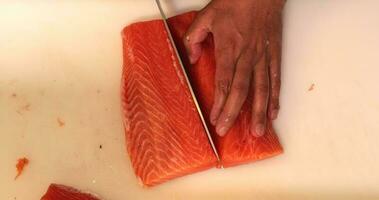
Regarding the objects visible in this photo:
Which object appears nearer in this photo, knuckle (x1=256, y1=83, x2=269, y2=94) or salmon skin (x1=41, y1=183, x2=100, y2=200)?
salmon skin (x1=41, y1=183, x2=100, y2=200)

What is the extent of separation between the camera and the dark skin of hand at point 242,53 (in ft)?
6.19

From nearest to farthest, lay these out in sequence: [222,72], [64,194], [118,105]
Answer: [64,194] → [222,72] → [118,105]

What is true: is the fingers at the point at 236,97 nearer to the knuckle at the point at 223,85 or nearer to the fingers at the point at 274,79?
the knuckle at the point at 223,85

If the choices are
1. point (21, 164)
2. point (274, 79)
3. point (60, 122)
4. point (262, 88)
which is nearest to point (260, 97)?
point (262, 88)

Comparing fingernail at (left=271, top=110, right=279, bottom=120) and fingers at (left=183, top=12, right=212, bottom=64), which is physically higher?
fingers at (left=183, top=12, right=212, bottom=64)

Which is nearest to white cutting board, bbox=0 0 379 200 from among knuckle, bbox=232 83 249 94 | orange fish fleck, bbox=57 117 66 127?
orange fish fleck, bbox=57 117 66 127

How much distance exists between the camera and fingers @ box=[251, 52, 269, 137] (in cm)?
188

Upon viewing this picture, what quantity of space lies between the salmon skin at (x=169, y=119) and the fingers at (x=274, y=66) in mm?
78

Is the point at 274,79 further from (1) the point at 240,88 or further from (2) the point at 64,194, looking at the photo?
(2) the point at 64,194

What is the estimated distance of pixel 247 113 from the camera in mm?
1937

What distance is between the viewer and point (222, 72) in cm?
193

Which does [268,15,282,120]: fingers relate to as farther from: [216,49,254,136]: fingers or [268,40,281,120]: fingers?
[216,49,254,136]: fingers

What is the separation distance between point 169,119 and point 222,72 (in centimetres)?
28

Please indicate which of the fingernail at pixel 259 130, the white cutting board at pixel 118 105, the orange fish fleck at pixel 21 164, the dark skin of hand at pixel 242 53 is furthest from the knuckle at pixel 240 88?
the orange fish fleck at pixel 21 164
